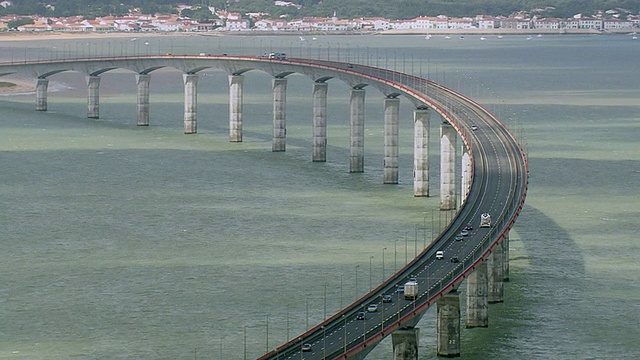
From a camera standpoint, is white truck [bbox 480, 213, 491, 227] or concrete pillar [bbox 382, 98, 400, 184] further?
concrete pillar [bbox 382, 98, 400, 184]

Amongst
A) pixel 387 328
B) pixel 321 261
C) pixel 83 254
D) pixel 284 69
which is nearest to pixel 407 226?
pixel 321 261

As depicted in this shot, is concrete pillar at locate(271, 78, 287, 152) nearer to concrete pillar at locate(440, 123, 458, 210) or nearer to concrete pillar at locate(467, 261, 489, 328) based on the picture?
concrete pillar at locate(440, 123, 458, 210)

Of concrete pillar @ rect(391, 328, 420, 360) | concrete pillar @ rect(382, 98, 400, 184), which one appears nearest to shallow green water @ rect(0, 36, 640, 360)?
concrete pillar @ rect(382, 98, 400, 184)

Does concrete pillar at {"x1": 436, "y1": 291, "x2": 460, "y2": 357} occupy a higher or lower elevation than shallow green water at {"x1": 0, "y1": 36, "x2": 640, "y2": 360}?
higher

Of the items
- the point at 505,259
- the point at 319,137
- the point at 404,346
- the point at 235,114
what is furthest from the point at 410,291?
the point at 235,114

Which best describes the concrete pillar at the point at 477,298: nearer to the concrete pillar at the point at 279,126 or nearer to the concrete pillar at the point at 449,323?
the concrete pillar at the point at 449,323

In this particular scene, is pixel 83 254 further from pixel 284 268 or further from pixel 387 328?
pixel 387 328
